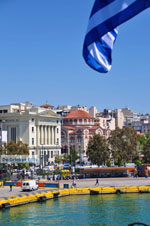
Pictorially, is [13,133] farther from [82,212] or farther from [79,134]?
[82,212]

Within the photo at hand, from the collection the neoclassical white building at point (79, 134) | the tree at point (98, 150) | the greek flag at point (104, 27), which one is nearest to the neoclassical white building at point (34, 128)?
the neoclassical white building at point (79, 134)

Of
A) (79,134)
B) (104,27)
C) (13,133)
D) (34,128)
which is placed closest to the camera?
(104,27)

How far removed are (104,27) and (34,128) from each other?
104600 mm

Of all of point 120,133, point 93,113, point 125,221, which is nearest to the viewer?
point 125,221

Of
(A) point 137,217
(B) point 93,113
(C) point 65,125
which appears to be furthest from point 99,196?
(B) point 93,113

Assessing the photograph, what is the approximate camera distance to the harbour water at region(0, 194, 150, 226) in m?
30.7

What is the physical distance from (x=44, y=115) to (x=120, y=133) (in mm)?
41083

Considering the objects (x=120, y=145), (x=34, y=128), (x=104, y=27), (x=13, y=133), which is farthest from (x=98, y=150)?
(x=104, y=27)

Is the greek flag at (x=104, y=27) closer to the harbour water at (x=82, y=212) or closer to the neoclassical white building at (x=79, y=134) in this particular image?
the harbour water at (x=82, y=212)

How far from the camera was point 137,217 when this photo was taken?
32.0 metres

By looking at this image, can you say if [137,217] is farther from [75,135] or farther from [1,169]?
[75,135]

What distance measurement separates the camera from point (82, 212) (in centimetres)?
3497

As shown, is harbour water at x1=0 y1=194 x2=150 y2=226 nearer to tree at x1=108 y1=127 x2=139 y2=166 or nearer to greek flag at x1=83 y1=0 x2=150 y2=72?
greek flag at x1=83 y1=0 x2=150 y2=72

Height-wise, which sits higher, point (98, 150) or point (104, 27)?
point (98, 150)
